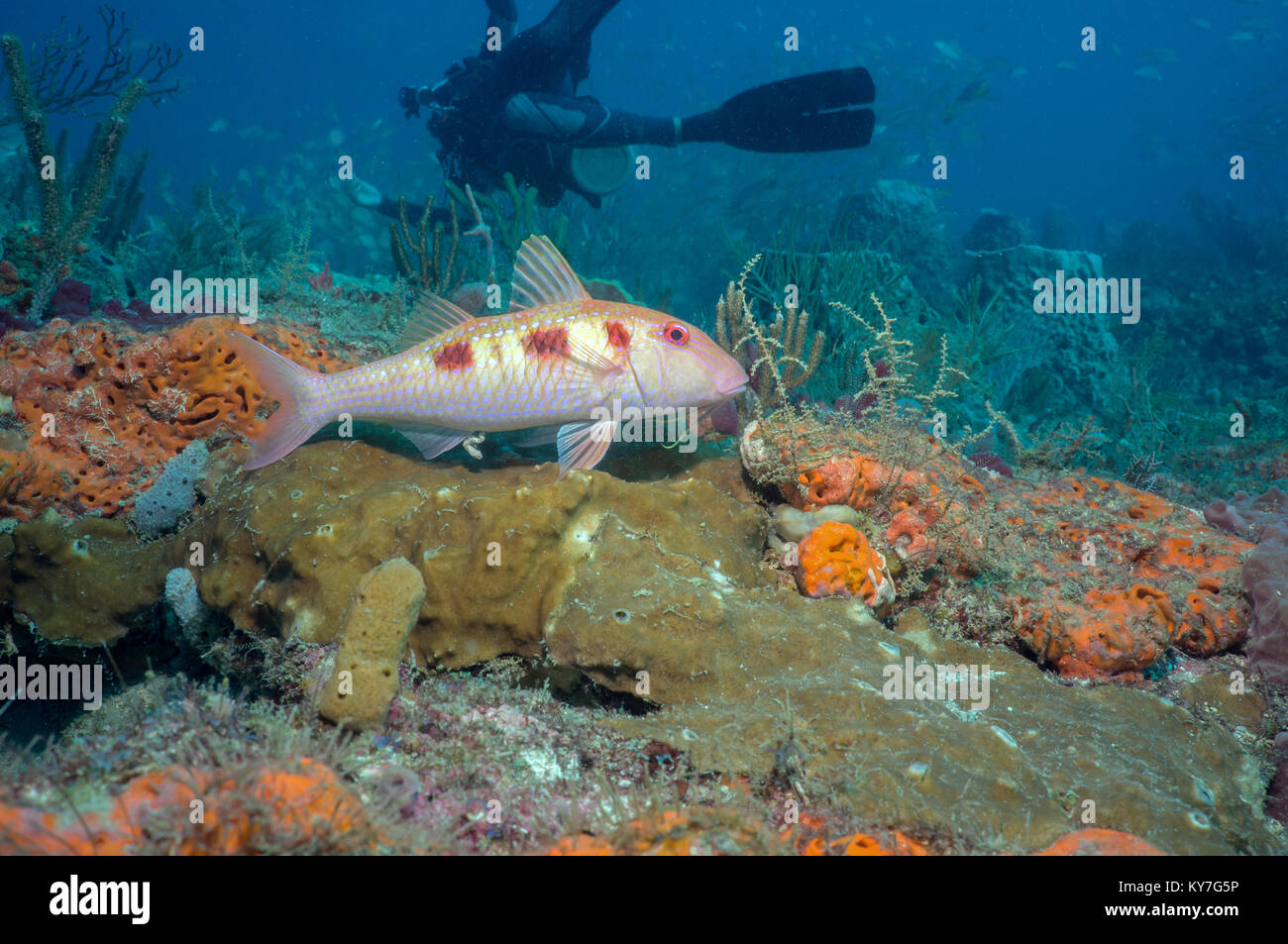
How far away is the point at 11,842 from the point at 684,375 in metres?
2.87

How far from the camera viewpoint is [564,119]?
32.8 ft

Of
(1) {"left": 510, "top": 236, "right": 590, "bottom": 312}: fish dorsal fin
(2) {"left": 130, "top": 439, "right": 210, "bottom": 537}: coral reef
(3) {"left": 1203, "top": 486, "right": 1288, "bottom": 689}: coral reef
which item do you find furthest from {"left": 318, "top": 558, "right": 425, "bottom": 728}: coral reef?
(3) {"left": 1203, "top": 486, "right": 1288, "bottom": 689}: coral reef

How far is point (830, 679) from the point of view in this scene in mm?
2506

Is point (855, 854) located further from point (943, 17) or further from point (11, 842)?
point (943, 17)

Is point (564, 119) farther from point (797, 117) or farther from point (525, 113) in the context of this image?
point (797, 117)

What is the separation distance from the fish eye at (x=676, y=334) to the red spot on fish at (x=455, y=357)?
3.52 ft

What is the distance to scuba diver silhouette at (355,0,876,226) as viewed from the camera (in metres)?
10.1

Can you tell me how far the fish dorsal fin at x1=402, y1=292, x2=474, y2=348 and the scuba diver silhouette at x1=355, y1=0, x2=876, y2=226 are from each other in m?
7.26

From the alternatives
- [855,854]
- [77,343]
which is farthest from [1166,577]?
[77,343]

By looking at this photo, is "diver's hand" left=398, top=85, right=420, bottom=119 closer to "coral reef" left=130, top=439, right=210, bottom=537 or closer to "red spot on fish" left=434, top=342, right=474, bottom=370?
"coral reef" left=130, top=439, right=210, bottom=537

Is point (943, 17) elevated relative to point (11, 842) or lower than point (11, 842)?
elevated

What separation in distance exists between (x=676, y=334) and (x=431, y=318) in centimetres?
150

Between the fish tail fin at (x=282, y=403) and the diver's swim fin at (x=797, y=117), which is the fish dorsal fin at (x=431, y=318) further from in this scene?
the diver's swim fin at (x=797, y=117)

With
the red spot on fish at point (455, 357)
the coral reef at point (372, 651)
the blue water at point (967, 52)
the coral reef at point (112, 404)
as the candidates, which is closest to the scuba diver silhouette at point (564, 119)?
the coral reef at point (112, 404)
